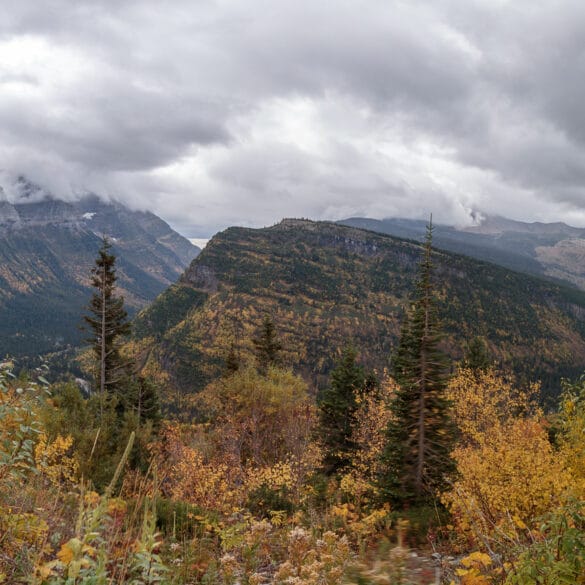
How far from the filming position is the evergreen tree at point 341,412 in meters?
31.6

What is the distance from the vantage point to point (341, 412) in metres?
32.7

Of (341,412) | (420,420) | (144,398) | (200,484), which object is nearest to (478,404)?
(341,412)

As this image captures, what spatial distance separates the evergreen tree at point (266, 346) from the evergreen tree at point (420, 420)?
81.9 ft

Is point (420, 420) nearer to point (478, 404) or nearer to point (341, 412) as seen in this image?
point (341, 412)

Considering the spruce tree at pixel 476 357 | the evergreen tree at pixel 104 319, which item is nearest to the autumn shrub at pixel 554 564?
the evergreen tree at pixel 104 319

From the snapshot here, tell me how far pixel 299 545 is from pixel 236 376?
29646 millimetres

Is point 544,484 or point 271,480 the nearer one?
point 544,484

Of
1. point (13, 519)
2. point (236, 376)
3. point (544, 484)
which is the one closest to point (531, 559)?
point (13, 519)

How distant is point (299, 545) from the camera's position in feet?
22.0

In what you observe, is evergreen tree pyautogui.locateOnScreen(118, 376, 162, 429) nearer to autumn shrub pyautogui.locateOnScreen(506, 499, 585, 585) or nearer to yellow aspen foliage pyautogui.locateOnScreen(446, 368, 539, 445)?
yellow aspen foliage pyautogui.locateOnScreen(446, 368, 539, 445)

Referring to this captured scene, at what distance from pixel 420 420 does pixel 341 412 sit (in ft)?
43.2

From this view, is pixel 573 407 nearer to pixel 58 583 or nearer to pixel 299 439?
pixel 58 583

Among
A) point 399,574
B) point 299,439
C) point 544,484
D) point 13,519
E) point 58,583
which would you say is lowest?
point 299,439

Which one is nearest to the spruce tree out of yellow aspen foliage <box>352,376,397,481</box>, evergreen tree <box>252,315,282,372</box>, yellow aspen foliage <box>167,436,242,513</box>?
yellow aspen foliage <box>352,376,397,481</box>
